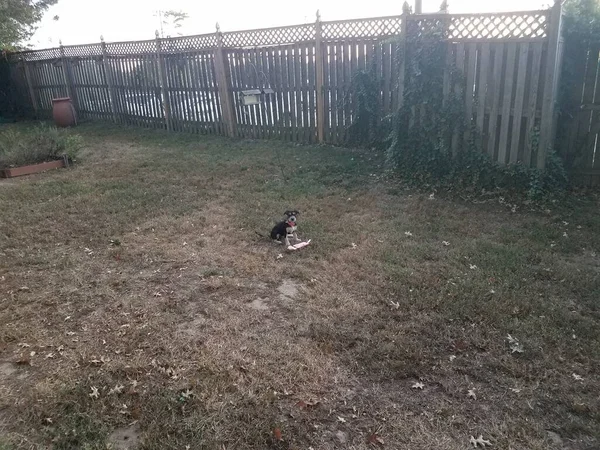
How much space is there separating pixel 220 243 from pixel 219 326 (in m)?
1.43

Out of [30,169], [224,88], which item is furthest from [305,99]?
[30,169]

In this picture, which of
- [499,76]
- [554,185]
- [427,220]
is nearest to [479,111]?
[499,76]

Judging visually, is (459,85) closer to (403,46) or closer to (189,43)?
(403,46)

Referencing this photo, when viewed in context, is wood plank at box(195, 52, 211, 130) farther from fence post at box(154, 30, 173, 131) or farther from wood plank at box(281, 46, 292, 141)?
wood plank at box(281, 46, 292, 141)

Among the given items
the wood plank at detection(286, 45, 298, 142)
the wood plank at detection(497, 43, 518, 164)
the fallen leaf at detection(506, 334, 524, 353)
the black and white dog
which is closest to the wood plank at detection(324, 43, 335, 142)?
the wood plank at detection(286, 45, 298, 142)

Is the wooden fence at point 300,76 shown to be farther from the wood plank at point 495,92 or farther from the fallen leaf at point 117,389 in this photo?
the fallen leaf at point 117,389

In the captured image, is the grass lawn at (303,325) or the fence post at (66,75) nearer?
the grass lawn at (303,325)

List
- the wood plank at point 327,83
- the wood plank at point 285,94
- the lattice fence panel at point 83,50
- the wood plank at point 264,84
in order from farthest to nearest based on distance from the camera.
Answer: the lattice fence panel at point 83,50 < the wood plank at point 264,84 < the wood plank at point 285,94 < the wood plank at point 327,83

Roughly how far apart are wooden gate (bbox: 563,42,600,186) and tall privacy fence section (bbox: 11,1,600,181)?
5 cm

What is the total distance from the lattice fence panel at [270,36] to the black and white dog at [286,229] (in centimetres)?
489

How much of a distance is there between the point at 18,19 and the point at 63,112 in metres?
3.93

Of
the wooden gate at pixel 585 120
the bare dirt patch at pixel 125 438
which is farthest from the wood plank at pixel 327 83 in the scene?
the bare dirt patch at pixel 125 438

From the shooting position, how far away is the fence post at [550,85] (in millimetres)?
4855

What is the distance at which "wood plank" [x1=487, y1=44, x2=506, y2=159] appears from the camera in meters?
5.29
